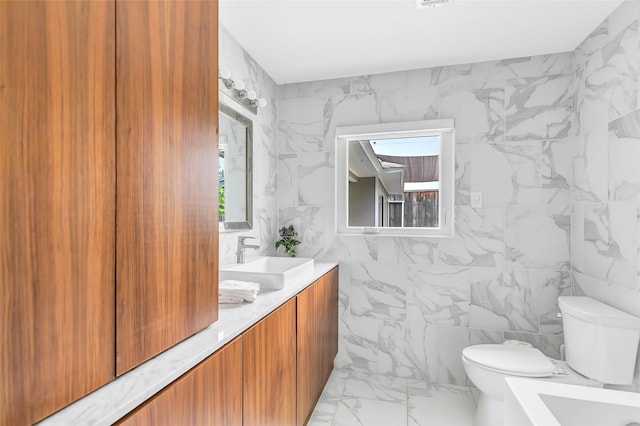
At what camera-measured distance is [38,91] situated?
56cm

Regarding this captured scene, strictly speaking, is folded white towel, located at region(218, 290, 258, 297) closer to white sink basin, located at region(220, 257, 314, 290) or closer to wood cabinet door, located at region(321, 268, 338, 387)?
white sink basin, located at region(220, 257, 314, 290)

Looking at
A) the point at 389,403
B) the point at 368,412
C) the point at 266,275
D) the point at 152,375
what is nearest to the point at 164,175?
the point at 152,375

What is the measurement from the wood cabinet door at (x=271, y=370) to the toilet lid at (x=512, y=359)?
41.3 inches

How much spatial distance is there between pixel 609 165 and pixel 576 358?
108cm

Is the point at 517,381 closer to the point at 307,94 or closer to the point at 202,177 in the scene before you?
the point at 202,177

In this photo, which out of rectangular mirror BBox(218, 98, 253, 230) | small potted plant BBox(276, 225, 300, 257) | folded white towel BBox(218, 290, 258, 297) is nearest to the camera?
folded white towel BBox(218, 290, 258, 297)

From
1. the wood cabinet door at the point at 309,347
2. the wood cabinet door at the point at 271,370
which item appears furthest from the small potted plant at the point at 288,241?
the wood cabinet door at the point at 271,370

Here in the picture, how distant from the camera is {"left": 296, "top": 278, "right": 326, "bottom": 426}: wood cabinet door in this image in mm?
1682

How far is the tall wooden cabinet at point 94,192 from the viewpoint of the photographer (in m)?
0.53

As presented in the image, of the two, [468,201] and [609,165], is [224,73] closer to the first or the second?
[468,201]

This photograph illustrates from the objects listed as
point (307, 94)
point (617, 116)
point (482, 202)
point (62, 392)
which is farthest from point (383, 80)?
point (62, 392)

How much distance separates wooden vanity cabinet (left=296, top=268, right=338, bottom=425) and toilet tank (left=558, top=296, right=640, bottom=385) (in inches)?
55.6

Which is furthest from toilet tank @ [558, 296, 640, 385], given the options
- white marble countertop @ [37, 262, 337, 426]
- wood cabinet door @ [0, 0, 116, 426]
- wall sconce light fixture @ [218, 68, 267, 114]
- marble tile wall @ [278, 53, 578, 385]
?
wall sconce light fixture @ [218, 68, 267, 114]

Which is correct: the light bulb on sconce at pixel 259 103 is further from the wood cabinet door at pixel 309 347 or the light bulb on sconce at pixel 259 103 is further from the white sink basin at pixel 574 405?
the white sink basin at pixel 574 405
